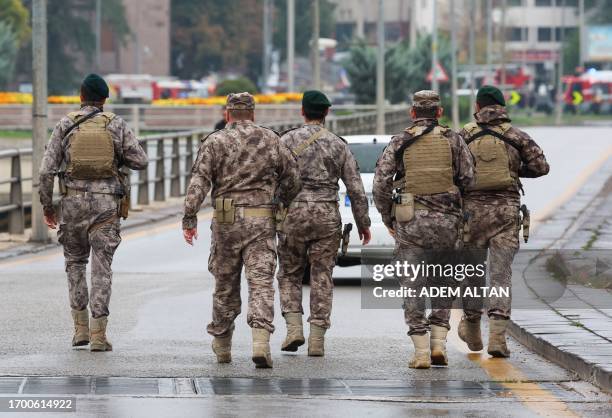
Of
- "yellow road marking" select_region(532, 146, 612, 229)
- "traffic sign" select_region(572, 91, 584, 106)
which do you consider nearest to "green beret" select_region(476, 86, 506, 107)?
"yellow road marking" select_region(532, 146, 612, 229)

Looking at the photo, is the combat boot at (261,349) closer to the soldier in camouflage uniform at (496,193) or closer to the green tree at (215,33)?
the soldier in camouflage uniform at (496,193)

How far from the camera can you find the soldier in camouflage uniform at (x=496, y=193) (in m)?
12.3

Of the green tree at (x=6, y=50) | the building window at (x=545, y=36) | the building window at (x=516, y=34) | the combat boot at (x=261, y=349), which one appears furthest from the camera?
the building window at (x=545, y=36)

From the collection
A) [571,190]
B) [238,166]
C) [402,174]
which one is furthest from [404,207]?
[571,190]

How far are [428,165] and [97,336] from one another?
2.47 metres

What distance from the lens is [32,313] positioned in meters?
15.1

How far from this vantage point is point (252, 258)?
38.4 ft

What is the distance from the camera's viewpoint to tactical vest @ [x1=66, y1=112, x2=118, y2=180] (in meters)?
12.6

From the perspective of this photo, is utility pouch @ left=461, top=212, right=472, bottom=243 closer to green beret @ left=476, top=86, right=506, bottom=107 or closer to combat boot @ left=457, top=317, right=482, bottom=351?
combat boot @ left=457, top=317, right=482, bottom=351

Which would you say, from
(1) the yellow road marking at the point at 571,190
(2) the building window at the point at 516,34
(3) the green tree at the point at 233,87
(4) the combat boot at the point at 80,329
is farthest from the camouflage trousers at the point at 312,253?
(2) the building window at the point at 516,34

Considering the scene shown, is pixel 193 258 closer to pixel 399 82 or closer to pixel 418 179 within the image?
pixel 418 179

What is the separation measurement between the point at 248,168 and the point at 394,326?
3059 millimetres

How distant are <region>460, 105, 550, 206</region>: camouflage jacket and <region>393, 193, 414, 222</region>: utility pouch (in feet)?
2.36

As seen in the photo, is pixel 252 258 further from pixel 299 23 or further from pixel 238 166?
pixel 299 23
